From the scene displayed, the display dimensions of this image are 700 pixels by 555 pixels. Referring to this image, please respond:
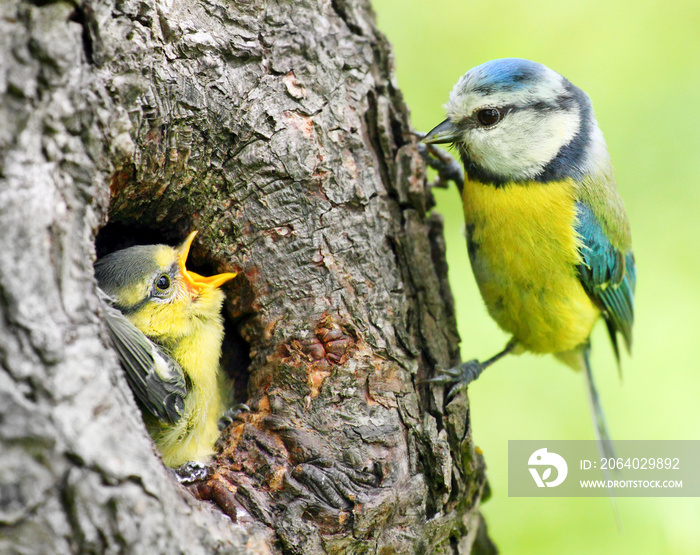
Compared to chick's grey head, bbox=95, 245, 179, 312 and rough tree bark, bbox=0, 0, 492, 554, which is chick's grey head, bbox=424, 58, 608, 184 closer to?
rough tree bark, bbox=0, 0, 492, 554

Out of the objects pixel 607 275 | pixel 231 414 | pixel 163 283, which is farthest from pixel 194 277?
pixel 607 275

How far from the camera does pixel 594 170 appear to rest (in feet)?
10.2

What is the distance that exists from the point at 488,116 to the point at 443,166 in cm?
59

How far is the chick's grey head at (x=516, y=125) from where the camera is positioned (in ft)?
9.41

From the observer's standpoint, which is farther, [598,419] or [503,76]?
[598,419]

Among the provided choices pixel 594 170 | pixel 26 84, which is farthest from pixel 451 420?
pixel 26 84

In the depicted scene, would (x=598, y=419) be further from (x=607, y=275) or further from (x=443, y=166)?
(x=443, y=166)

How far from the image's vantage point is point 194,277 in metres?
2.88

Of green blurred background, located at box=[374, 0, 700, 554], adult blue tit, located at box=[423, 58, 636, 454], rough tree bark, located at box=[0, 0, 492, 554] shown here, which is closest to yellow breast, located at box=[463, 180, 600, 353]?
adult blue tit, located at box=[423, 58, 636, 454]

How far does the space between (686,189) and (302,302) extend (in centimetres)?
330

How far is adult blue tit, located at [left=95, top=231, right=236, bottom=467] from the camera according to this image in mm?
2553

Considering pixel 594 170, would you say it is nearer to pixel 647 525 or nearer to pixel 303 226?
pixel 303 226

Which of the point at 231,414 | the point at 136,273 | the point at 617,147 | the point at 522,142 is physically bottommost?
the point at 231,414

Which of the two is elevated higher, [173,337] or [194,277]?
[194,277]
